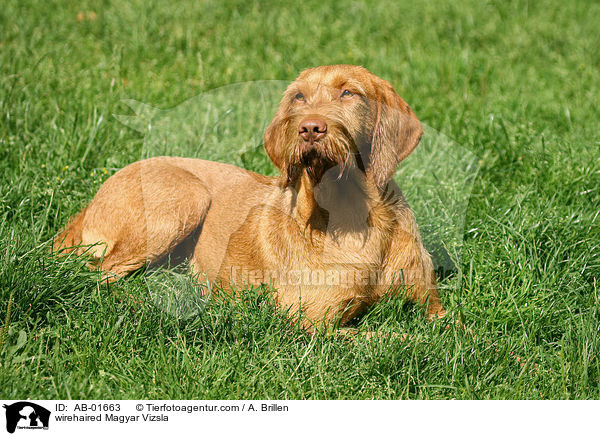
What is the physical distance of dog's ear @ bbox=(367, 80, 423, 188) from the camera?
3.40 m

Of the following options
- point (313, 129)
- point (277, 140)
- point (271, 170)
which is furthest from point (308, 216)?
point (271, 170)

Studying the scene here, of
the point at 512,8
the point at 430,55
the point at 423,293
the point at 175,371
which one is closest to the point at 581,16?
the point at 512,8

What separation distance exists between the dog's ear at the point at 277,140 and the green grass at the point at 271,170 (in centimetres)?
74

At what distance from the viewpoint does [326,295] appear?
3475 millimetres

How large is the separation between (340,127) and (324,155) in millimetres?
154

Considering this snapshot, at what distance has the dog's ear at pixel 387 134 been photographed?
134 inches

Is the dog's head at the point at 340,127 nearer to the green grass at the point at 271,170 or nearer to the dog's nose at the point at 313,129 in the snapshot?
the dog's nose at the point at 313,129

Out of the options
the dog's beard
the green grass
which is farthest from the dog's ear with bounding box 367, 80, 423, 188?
the green grass

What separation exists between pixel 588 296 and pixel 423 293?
3.13 feet

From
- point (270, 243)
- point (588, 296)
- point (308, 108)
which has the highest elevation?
point (308, 108)

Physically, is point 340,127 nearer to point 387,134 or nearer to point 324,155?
point 324,155

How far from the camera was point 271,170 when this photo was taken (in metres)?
5.04
